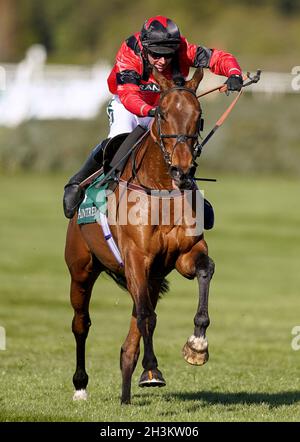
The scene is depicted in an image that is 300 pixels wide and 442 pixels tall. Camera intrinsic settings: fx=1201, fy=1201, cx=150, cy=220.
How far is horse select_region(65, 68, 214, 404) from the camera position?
812 centimetres

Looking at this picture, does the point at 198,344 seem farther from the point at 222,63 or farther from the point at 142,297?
the point at 222,63

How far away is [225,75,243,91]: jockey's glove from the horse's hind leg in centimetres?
201

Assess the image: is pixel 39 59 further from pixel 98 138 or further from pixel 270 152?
pixel 270 152

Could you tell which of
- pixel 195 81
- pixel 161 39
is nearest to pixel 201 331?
pixel 195 81

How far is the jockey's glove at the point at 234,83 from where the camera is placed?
866 cm

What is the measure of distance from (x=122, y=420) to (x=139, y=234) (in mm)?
1317

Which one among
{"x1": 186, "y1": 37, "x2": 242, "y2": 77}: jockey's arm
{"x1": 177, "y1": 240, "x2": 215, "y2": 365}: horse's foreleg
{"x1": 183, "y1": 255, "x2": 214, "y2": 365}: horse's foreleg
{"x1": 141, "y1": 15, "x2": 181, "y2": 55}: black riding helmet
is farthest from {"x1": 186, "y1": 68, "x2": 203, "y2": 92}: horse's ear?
{"x1": 183, "y1": 255, "x2": 214, "y2": 365}: horse's foreleg

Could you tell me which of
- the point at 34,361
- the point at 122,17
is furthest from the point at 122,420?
the point at 122,17

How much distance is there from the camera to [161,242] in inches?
336

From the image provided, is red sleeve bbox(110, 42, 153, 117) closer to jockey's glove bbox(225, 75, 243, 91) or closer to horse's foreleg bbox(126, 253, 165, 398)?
jockey's glove bbox(225, 75, 243, 91)

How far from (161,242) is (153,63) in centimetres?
134

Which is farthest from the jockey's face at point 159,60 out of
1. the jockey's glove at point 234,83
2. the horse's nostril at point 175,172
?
the horse's nostril at point 175,172

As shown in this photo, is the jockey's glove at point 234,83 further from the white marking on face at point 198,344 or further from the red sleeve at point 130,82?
the white marking on face at point 198,344

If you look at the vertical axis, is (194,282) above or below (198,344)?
above
